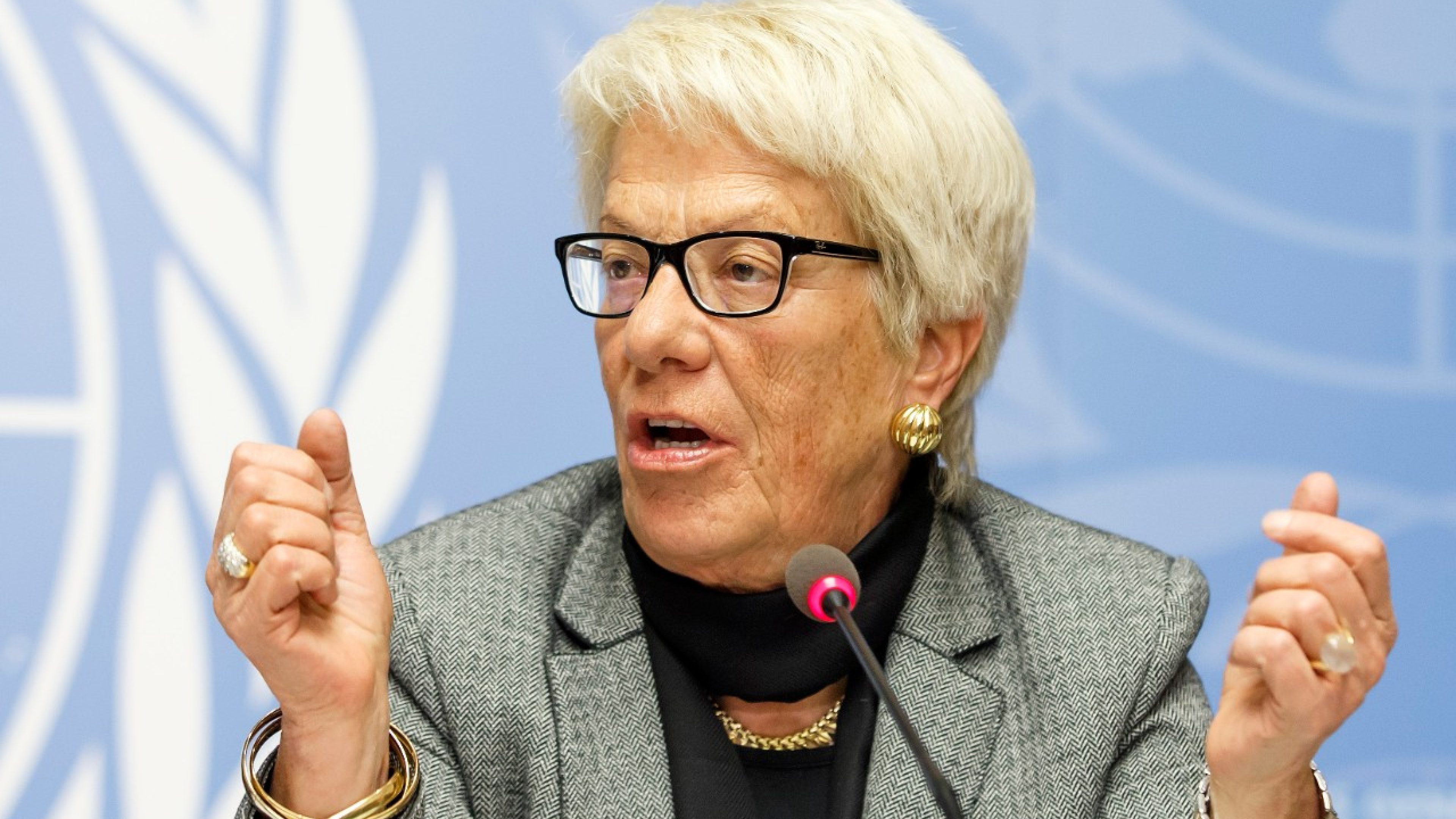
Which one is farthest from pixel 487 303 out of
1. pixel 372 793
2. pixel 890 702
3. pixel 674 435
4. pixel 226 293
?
pixel 890 702

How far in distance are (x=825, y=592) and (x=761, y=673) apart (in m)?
0.54

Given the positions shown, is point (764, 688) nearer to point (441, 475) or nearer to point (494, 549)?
point (494, 549)

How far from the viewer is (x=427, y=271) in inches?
103

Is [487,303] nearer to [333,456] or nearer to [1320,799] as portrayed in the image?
[333,456]

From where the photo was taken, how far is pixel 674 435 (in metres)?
2.07

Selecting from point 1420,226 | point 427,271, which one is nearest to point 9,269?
point 427,271

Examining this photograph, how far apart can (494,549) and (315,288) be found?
0.66 meters

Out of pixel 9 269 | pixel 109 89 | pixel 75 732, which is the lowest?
pixel 75 732

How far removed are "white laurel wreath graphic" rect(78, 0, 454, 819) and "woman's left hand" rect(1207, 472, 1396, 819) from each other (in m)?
1.52

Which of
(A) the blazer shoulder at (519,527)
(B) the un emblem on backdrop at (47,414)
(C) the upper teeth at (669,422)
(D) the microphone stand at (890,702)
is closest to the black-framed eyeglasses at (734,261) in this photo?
(C) the upper teeth at (669,422)

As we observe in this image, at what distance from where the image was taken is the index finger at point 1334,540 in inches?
57.8

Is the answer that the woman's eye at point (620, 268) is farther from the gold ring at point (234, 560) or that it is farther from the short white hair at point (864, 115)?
the gold ring at point (234, 560)

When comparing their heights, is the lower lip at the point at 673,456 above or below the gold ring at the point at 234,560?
above

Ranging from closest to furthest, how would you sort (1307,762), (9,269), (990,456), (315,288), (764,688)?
1. (1307,762)
2. (764,688)
3. (9,269)
4. (315,288)
5. (990,456)
